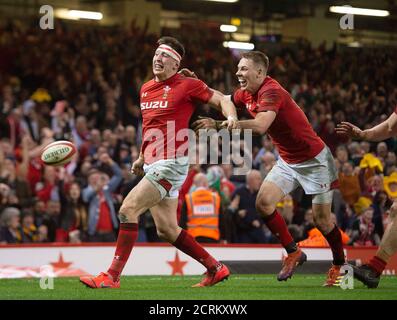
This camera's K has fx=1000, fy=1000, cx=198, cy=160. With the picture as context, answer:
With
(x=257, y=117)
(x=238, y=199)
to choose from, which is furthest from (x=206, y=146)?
(x=257, y=117)

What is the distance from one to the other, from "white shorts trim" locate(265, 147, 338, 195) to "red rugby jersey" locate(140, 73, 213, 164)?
1270 millimetres

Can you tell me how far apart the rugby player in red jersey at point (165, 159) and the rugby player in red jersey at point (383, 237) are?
1290 millimetres

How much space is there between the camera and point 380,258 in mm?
10711

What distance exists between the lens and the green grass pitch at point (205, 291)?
9.85m

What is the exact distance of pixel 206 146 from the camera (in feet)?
59.7

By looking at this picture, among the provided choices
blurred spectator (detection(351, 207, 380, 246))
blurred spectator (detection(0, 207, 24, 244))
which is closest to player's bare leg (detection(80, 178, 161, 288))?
blurred spectator (detection(0, 207, 24, 244))

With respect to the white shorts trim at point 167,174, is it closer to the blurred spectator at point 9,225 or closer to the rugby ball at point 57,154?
the rugby ball at point 57,154

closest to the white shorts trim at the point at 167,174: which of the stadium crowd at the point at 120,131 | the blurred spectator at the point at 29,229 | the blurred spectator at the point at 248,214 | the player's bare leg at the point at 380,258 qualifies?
the player's bare leg at the point at 380,258

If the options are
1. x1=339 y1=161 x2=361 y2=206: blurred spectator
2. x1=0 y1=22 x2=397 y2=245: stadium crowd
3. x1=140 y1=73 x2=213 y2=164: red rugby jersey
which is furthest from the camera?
x1=339 y1=161 x2=361 y2=206: blurred spectator

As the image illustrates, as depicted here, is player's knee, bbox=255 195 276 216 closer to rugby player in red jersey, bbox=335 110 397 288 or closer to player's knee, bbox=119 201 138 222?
rugby player in red jersey, bbox=335 110 397 288

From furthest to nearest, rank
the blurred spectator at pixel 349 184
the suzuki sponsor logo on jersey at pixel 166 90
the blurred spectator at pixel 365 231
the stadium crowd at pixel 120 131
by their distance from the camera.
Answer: the blurred spectator at pixel 349 184
the stadium crowd at pixel 120 131
the blurred spectator at pixel 365 231
the suzuki sponsor logo on jersey at pixel 166 90

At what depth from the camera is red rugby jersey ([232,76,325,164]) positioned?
11204mm

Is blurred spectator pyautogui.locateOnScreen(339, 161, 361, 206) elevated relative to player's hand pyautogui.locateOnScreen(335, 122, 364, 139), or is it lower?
lower
